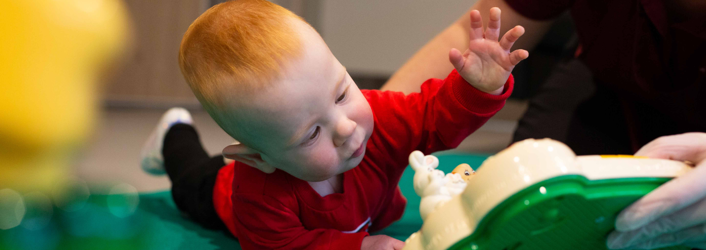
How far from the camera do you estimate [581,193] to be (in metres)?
0.32

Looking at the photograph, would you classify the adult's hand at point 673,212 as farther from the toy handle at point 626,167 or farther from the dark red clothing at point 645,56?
the dark red clothing at point 645,56

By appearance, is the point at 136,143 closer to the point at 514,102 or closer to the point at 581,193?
the point at 514,102

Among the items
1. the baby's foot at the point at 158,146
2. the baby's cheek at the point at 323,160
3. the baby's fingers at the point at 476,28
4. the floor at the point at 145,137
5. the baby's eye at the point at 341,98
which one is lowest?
the floor at the point at 145,137

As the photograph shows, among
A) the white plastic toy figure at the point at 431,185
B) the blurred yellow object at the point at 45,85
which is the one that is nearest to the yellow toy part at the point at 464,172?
the white plastic toy figure at the point at 431,185

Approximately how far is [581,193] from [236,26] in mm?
320

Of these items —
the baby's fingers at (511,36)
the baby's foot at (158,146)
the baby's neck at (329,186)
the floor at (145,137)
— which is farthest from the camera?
the floor at (145,137)

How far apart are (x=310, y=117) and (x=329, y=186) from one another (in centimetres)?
15

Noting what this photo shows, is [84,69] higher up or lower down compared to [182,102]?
higher up

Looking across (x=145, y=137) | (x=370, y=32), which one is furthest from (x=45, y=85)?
(x=370, y=32)

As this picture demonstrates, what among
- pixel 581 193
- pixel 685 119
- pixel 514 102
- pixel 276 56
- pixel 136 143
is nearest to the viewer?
pixel 581 193

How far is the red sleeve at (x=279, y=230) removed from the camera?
0.52 meters

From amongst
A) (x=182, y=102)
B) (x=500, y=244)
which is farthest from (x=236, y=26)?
(x=182, y=102)

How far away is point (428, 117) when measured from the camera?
22.2 inches

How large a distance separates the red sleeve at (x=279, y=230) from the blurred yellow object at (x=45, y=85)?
0.75ft
